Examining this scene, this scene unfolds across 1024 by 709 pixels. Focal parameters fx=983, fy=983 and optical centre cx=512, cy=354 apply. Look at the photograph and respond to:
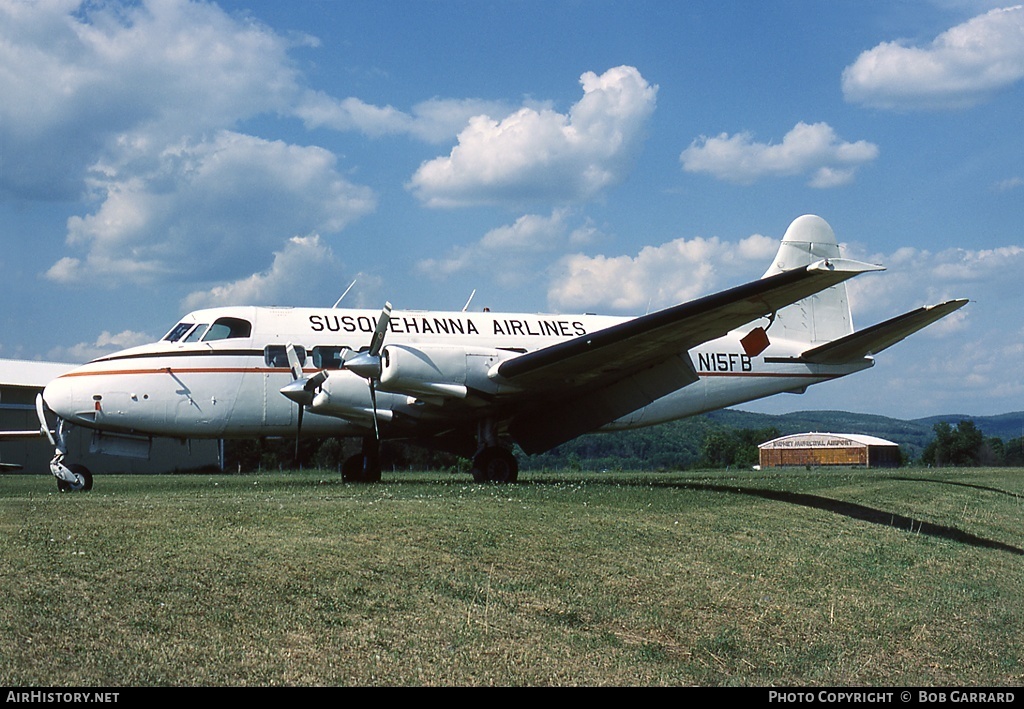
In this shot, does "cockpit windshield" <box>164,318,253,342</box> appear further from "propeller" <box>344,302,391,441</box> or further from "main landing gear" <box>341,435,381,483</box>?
"main landing gear" <box>341,435,381,483</box>

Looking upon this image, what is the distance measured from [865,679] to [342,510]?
272 inches

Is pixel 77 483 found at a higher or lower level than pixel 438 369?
lower

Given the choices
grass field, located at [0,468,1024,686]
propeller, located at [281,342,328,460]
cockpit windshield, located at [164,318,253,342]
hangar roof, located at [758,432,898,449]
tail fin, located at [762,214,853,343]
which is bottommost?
grass field, located at [0,468,1024,686]

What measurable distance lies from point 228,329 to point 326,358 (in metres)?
2.17

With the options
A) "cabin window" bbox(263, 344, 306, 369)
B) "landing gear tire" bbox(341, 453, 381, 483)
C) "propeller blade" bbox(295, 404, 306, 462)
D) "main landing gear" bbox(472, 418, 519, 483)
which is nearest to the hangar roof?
"landing gear tire" bbox(341, 453, 381, 483)

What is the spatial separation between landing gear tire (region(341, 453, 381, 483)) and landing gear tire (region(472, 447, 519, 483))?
2936 millimetres

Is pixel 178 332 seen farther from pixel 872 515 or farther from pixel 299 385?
pixel 872 515

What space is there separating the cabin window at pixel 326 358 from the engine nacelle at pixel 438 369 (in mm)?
2478

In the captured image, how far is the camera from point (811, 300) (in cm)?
2630

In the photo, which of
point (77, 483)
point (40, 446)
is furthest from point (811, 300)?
→ point (40, 446)

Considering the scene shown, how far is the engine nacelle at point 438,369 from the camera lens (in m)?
18.3

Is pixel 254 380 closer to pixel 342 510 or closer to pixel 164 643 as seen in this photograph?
pixel 342 510

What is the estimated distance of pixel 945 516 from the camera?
1848 cm

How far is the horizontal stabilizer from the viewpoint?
794 inches
